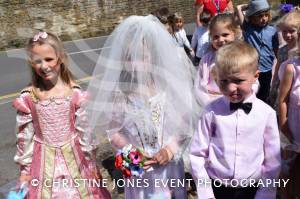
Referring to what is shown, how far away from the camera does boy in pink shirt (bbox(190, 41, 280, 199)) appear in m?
2.41

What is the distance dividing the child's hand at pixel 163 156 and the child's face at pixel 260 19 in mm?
2375

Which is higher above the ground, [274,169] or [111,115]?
[111,115]

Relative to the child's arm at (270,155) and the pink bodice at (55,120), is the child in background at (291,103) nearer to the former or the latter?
the child's arm at (270,155)

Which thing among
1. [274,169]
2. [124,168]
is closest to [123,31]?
[124,168]

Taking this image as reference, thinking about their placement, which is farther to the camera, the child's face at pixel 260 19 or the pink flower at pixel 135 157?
the child's face at pixel 260 19

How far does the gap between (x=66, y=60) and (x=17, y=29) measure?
47.1 feet

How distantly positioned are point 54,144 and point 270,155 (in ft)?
4.64

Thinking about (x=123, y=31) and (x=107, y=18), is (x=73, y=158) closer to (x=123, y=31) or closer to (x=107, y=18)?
(x=123, y=31)

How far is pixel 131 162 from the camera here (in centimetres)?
265

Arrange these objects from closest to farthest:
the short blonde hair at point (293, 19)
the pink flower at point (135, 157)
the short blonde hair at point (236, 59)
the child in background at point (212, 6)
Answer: the short blonde hair at point (236, 59) → the pink flower at point (135, 157) → the short blonde hair at point (293, 19) → the child in background at point (212, 6)

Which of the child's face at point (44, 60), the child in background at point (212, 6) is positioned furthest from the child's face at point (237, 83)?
the child in background at point (212, 6)

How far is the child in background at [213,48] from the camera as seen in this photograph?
10.6 ft

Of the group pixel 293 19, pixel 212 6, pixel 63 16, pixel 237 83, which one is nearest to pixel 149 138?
pixel 237 83

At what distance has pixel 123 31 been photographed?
2678 mm
